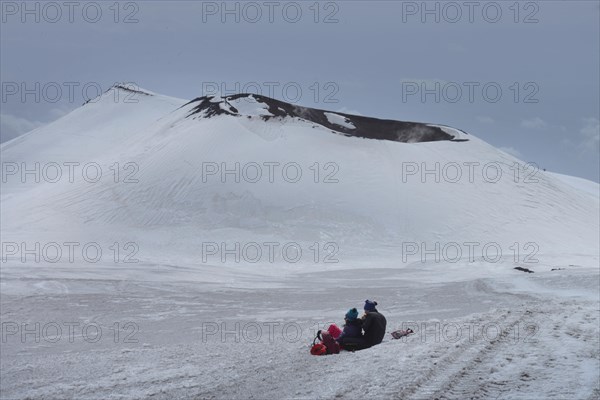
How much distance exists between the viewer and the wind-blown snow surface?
735 cm

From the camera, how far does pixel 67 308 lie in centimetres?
1367

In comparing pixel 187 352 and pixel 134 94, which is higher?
pixel 134 94

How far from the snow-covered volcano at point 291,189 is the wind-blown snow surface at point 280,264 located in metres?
0.14

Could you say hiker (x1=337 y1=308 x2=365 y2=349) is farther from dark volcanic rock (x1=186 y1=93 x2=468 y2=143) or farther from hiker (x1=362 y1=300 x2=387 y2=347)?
dark volcanic rock (x1=186 y1=93 x2=468 y2=143)

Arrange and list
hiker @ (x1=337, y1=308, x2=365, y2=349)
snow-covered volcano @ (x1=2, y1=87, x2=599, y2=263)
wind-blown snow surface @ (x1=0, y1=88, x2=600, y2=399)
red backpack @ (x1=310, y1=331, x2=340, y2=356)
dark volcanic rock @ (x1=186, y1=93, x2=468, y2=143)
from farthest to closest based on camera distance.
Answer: dark volcanic rock @ (x1=186, y1=93, x2=468, y2=143) → snow-covered volcano @ (x1=2, y1=87, x2=599, y2=263) → hiker @ (x1=337, y1=308, x2=365, y2=349) → red backpack @ (x1=310, y1=331, x2=340, y2=356) → wind-blown snow surface @ (x1=0, y1=88, x2=600, y2=399)

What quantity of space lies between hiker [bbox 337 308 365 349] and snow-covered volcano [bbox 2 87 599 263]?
17617 mm

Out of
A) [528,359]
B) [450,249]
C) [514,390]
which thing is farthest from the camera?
[450,249]

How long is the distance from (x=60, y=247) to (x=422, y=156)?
22.8 metres

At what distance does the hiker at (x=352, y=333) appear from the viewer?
349 inches

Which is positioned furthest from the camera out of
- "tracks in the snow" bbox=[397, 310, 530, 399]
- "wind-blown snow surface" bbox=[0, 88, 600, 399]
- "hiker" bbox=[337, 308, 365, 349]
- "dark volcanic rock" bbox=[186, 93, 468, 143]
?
"dark volcanic rock" bbox=[186, 93, 468, 143]

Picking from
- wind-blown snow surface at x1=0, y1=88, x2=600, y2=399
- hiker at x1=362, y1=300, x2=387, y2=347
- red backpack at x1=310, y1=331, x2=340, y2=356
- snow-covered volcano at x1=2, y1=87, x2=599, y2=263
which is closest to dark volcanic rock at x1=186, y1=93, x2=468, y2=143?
snow-covered volcano at x1=2, y1=87, x2=599, y2=263

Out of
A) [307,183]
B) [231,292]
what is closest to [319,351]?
[231,292]

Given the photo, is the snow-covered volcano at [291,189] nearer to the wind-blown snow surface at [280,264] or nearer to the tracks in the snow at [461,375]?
the wind-blown snow surface at [280,264]

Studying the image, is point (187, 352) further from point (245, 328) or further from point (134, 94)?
point (134, 94)
